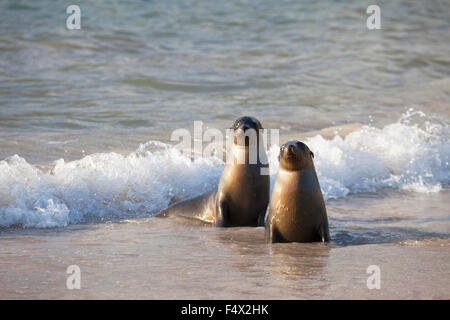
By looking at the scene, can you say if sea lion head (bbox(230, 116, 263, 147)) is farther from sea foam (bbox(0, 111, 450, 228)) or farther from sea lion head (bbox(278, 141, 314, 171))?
sea foam (bbox(0, 111, 450, 228))

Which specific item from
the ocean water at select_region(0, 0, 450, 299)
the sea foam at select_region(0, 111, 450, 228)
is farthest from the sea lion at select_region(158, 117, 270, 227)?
the sea foam at select_region(0, 111, 450, 228)

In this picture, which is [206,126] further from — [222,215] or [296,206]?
[296,206]

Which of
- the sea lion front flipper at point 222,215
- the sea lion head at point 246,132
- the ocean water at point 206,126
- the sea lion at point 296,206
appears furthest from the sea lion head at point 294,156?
the sea lion front flipper at point 222,215

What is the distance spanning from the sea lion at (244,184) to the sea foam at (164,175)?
121cm

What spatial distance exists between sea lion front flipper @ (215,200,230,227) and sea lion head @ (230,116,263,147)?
690mm

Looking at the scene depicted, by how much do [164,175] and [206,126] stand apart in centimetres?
305

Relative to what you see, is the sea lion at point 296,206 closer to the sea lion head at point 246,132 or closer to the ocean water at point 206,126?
the ocean water at point 206,126

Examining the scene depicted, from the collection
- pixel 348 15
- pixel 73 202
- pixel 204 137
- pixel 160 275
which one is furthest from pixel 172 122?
pixel 348 15

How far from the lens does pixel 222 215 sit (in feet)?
25.1

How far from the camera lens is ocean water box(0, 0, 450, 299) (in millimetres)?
5656

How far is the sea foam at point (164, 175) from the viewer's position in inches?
316

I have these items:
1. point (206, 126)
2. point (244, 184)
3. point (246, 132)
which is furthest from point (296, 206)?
point (206, 126)

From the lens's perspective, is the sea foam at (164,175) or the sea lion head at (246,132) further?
the sea foam at (164,175)

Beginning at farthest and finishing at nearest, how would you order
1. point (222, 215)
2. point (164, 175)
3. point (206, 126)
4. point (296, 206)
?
point (206, 126) < point (164, 175) < point (222, 215) < point (296, 206)
